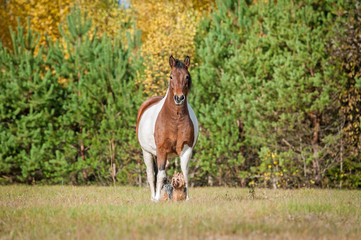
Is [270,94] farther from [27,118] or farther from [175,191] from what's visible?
[27,118]

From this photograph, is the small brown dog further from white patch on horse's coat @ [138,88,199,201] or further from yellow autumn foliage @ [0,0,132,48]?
yellow autumn foliage @ [0,0,132,48]

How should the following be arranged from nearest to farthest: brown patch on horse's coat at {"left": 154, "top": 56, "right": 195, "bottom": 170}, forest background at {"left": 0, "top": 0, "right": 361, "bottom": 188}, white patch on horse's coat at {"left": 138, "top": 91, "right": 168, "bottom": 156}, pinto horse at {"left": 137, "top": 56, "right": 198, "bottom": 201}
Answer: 1. pinto horse at {"left": 137, "top": 56, "right": 198, "bottom": 201}
2. brown patch on horse's coat at {"left": 154, "top": 56, "right": 195, "bottom": 170}
3. white patch on horse's coat at {"left": 138, "top": 91, "right": 168, "bottom": 156}
4. forest background at {"left": 0, "top": 0, "right": 361, "bottom": 188}

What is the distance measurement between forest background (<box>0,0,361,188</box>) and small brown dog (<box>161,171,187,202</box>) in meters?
4.77

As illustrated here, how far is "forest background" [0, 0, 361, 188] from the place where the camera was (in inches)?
426

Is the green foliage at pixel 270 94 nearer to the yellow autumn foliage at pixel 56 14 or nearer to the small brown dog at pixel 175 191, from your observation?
the small brown dog at pixel 175 191

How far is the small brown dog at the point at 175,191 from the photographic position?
6719mm

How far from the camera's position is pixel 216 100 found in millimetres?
12609

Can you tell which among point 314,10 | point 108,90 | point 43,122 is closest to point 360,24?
point 314,10

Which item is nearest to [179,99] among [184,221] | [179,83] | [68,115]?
[179,83]

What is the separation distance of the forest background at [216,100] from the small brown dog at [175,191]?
477cm

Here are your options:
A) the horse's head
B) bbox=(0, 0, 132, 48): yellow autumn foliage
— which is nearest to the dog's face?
the horse's head

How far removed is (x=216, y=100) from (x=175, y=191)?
6153mm

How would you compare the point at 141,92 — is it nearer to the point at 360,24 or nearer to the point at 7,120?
the point at 7,120

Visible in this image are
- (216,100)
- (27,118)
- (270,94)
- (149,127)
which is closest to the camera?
(149,127)
